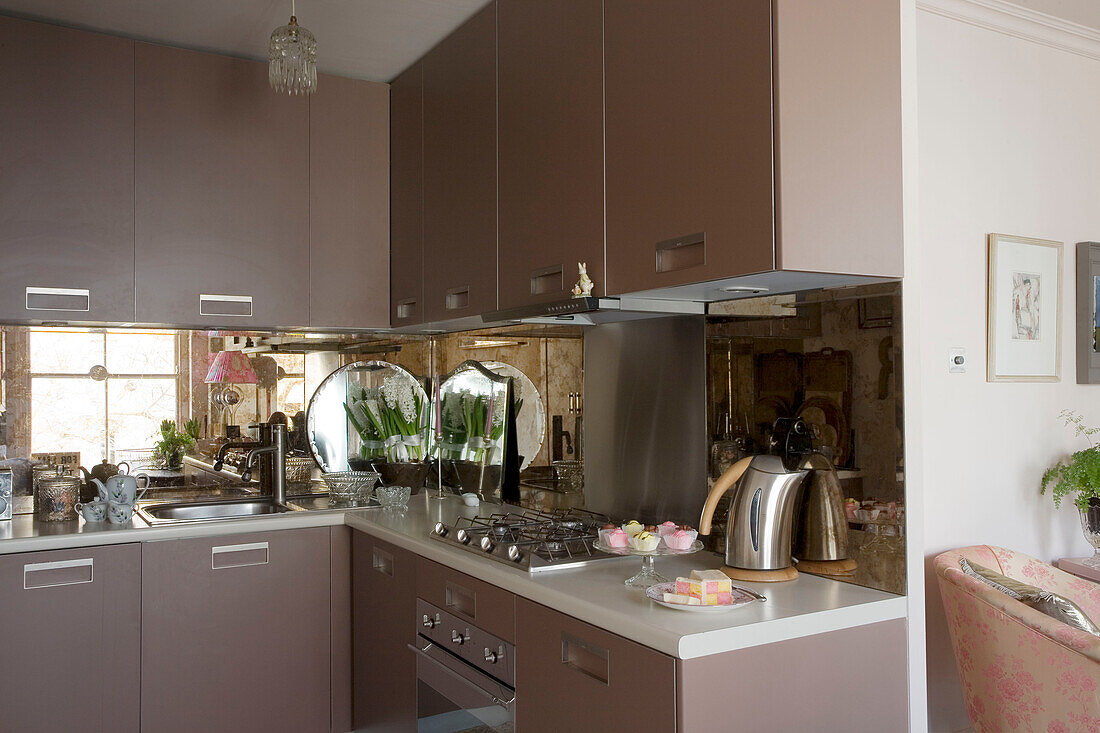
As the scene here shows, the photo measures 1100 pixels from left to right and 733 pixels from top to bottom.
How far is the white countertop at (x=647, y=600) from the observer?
1535 mm

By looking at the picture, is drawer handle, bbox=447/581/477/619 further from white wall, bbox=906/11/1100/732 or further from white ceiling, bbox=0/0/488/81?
white ceiling, bbox=0/0/488/81

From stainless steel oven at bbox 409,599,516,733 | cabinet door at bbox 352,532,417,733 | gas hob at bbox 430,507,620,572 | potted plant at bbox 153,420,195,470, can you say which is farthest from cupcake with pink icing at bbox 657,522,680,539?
potted plant at bbox 153,420,195,470

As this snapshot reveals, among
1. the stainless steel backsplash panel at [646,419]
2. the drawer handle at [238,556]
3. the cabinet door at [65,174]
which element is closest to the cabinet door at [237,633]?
the drawer handle at [238,556]

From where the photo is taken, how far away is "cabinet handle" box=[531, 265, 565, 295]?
88.3 inches

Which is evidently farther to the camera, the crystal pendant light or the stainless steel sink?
the stainless steel sink

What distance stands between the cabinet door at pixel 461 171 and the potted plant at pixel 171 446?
111cm

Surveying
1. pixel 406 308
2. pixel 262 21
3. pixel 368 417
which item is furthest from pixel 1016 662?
pixel 262 21

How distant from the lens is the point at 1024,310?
10.3ft

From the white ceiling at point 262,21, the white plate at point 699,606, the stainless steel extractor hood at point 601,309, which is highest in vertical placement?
the white ceiling at point 262,21

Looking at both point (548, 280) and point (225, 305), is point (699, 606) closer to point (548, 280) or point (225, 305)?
point (548, 280)

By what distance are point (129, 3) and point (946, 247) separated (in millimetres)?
2855

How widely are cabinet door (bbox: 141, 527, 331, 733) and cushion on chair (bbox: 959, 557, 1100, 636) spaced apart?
2146 millimetres

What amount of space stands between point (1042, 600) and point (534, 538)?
1.37 metres

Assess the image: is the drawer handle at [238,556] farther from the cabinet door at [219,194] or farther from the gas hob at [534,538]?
the cabinet door at [219,194]
